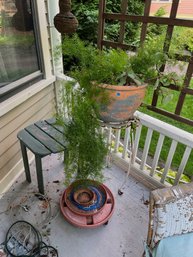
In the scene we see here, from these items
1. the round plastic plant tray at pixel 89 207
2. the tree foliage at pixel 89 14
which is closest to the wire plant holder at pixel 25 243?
the round plastic plant tray at pixel 89 207

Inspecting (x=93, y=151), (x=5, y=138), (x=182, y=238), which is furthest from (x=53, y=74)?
(x=182, y=238)

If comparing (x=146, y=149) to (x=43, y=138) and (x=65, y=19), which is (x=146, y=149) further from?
(x=65, y=19)

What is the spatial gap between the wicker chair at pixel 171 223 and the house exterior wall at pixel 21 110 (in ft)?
3.97

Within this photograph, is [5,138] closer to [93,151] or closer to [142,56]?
[93,151]

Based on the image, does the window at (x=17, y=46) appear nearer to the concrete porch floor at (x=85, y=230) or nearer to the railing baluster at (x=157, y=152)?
the concrete porch floor at (x=85, y=230)

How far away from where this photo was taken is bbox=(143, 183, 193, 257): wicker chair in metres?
0.99

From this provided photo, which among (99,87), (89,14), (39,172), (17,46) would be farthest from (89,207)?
(89,14)

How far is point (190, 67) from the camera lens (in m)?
1.40

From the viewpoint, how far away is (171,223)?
100 cm

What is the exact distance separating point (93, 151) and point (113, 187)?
2.31 ft

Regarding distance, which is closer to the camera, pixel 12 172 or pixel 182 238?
pixel 182 238

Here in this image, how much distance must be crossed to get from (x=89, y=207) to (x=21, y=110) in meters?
0.97

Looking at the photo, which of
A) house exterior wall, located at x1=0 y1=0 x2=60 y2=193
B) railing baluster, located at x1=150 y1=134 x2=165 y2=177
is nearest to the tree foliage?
house exterior wall, located at x1=0 y1=0 x2=60 y2=193

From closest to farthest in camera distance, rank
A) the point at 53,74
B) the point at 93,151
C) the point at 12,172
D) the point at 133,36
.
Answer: the point at 93,151 < the point at 12,172 < the point at 133,36 < the point at 53,74
